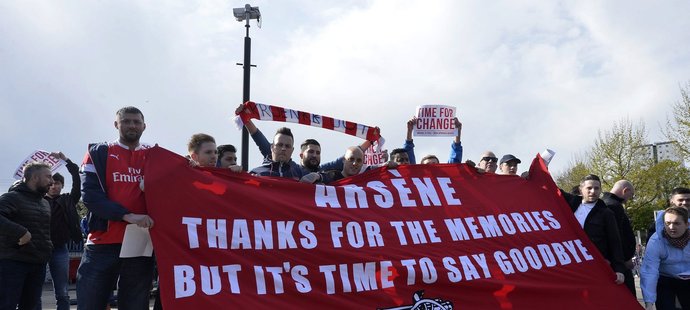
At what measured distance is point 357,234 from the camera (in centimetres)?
429

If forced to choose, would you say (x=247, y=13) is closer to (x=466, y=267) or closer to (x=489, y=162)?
(x=489, y=162)

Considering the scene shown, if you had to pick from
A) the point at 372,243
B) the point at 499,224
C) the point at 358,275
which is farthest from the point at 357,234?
the point at 499,224

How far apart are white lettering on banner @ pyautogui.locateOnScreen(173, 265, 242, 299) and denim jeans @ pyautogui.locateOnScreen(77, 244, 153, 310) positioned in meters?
0.42

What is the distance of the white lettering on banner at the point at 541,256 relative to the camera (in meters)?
4.71

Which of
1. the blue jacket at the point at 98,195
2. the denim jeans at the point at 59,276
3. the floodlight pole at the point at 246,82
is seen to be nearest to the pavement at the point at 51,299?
the denim jeans at the point at 59,276

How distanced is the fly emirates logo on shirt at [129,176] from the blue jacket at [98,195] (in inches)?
3.3

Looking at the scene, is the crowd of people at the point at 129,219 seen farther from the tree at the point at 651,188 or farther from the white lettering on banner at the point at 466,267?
the tree at the point at 651,188

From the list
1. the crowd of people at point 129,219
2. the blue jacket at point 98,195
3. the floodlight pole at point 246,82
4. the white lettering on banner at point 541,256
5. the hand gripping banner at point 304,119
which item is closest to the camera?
the blue jacket at point 98,195

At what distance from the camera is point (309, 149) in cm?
533

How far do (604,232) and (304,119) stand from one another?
3.28m

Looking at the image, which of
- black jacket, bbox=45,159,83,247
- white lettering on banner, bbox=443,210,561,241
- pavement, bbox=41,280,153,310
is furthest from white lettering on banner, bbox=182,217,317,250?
pavement, bbox=41,280,153,310

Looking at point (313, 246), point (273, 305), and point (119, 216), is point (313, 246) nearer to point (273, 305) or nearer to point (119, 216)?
point (273, 305)

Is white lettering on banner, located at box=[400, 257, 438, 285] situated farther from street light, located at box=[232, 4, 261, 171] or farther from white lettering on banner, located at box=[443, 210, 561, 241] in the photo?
street light, located at box=[232, 4, 261, 171]

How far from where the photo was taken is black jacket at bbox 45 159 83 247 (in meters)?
6.32
